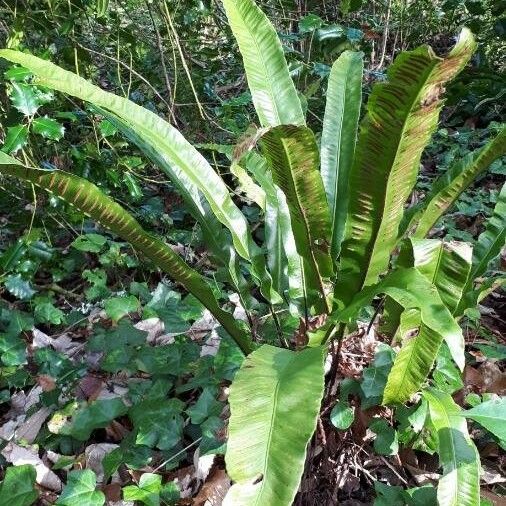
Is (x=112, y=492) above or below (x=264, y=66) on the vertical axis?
below

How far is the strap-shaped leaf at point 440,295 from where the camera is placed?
38.5 inches

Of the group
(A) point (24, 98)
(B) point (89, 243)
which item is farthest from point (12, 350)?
(A) point (24, 98)

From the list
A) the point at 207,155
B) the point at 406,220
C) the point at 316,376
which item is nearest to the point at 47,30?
the point at 207,155

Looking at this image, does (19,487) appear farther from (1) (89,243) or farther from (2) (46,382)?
(1) (89,243)

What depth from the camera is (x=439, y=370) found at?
4.05ft

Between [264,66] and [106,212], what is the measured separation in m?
0.52

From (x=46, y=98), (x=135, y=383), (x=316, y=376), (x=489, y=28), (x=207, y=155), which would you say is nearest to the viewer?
(x=316, y=376)

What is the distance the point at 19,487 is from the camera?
4.01 ft

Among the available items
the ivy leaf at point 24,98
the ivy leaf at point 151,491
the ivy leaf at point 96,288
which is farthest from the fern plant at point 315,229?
the ivy leaf at point 96,288

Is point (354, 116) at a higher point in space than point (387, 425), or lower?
higher

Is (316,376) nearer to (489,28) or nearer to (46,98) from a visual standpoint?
(46,98)

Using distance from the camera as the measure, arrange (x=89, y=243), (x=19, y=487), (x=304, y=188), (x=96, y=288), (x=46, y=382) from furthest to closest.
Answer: (x=89, y=243)
(x=96, y=288)
(x=46, y=382)
(x=19, y=487)
(x=304, y=188)

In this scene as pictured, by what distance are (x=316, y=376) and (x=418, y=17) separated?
4282 millimetres

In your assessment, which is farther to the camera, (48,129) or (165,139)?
(48,129)
